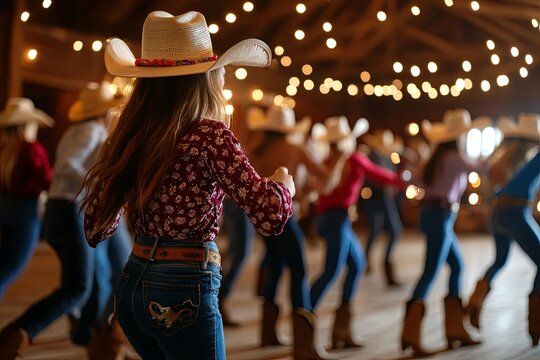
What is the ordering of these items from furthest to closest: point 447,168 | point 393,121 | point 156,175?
point 393,121, point 447,168, point 156,175

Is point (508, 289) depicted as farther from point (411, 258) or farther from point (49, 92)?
point (49, 92)

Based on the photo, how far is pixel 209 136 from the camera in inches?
77.7

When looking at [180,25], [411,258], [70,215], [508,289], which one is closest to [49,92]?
[411,258]

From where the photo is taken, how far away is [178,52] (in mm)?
2125

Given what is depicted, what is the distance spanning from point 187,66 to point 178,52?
0.26 feet

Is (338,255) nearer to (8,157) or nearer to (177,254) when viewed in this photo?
(8,157)

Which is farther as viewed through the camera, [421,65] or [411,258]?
[421,65]

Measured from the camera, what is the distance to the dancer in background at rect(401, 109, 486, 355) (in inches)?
177

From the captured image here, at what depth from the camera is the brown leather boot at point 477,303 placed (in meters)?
5.01

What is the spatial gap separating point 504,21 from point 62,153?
121 inches

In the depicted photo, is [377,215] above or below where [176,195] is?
below

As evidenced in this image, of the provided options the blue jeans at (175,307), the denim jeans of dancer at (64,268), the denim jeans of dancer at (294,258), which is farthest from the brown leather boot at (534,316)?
the blue jeans at (175,307)

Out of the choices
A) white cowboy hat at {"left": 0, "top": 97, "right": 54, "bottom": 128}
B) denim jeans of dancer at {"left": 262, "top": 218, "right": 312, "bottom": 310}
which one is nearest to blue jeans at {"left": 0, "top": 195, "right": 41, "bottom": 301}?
white cowboy hat at {"left": 0, "top": 97, "right": 54, "bottom": 128}

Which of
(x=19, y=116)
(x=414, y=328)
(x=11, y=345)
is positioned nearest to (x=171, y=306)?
(x=11, y=345)
